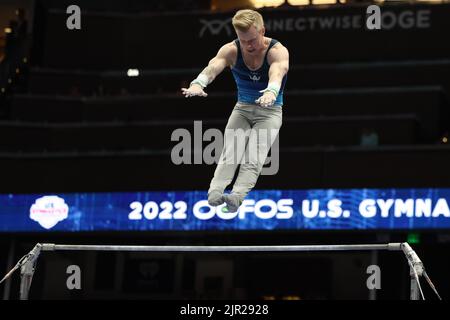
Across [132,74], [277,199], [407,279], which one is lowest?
[407,279]

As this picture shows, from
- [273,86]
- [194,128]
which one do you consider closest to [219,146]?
[194,128]

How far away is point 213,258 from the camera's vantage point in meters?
29.8

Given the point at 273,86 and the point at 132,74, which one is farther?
the point at 132,74

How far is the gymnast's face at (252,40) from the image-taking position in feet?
41.5

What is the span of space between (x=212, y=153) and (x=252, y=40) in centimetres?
1448

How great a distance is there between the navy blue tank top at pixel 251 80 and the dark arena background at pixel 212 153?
12.5 meters

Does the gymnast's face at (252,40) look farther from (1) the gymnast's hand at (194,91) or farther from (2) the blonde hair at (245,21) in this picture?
(1) the gymnast's hand at (194,91)

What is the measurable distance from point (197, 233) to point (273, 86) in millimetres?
15196

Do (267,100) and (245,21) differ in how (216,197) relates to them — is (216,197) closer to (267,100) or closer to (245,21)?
(267,100)

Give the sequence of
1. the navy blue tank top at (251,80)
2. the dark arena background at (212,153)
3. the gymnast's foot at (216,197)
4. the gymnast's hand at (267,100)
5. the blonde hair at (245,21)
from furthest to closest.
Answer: the dark arena background at (212,153)
the navy blue tank top at (251,80)
the gymnast's foot at (216,197)
the blonde hair at (245,21)
the gymnast's hand at (267,100)

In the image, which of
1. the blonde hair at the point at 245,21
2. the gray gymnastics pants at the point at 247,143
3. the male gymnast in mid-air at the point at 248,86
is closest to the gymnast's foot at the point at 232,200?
the male gymnast in mid-air at the point at 248,86

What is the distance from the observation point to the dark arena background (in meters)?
26.7

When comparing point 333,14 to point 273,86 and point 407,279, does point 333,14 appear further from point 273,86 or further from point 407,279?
point 273,86

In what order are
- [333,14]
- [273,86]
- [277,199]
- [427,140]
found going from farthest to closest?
[333,14] < [427,140] < [277,199] < [273,86]
